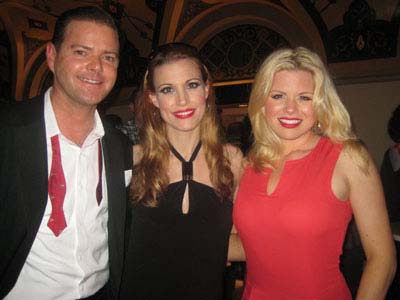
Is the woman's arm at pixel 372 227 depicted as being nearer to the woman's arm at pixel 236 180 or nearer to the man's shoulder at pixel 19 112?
the woman's arm at pixel 236 180

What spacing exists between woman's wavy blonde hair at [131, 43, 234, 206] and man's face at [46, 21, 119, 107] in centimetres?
41

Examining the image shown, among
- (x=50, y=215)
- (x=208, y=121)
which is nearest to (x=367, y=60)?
(x=208, y=121)

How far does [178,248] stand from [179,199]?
32 cm

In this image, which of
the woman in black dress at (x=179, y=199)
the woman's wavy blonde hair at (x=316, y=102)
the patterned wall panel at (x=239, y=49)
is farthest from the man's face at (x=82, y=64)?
the patterned wall panel at (x=239, y=49)

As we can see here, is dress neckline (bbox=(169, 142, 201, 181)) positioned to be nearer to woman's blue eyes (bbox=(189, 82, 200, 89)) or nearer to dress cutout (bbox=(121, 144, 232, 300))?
dress cutout (bbox=(121, 144, 232, 300))

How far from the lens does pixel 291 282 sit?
1.82 m

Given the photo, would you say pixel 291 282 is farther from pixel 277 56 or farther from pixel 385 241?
pixel 277 56

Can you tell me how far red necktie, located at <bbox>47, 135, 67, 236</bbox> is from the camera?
5.64 ft

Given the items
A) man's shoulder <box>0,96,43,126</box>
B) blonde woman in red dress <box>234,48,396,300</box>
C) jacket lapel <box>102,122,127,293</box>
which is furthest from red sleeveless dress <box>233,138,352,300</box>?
man's shoulder <box>0,96,43,126</box>

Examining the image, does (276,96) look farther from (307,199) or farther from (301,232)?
(301,232)

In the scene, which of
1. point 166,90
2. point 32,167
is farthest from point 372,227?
point 32,167

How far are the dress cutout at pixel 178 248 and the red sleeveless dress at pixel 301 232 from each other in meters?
0.27

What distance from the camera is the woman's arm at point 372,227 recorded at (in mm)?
1710

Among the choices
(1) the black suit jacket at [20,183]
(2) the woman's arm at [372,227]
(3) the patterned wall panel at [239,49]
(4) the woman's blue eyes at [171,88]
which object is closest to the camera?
(1) the black suit jacket at [20,183]
